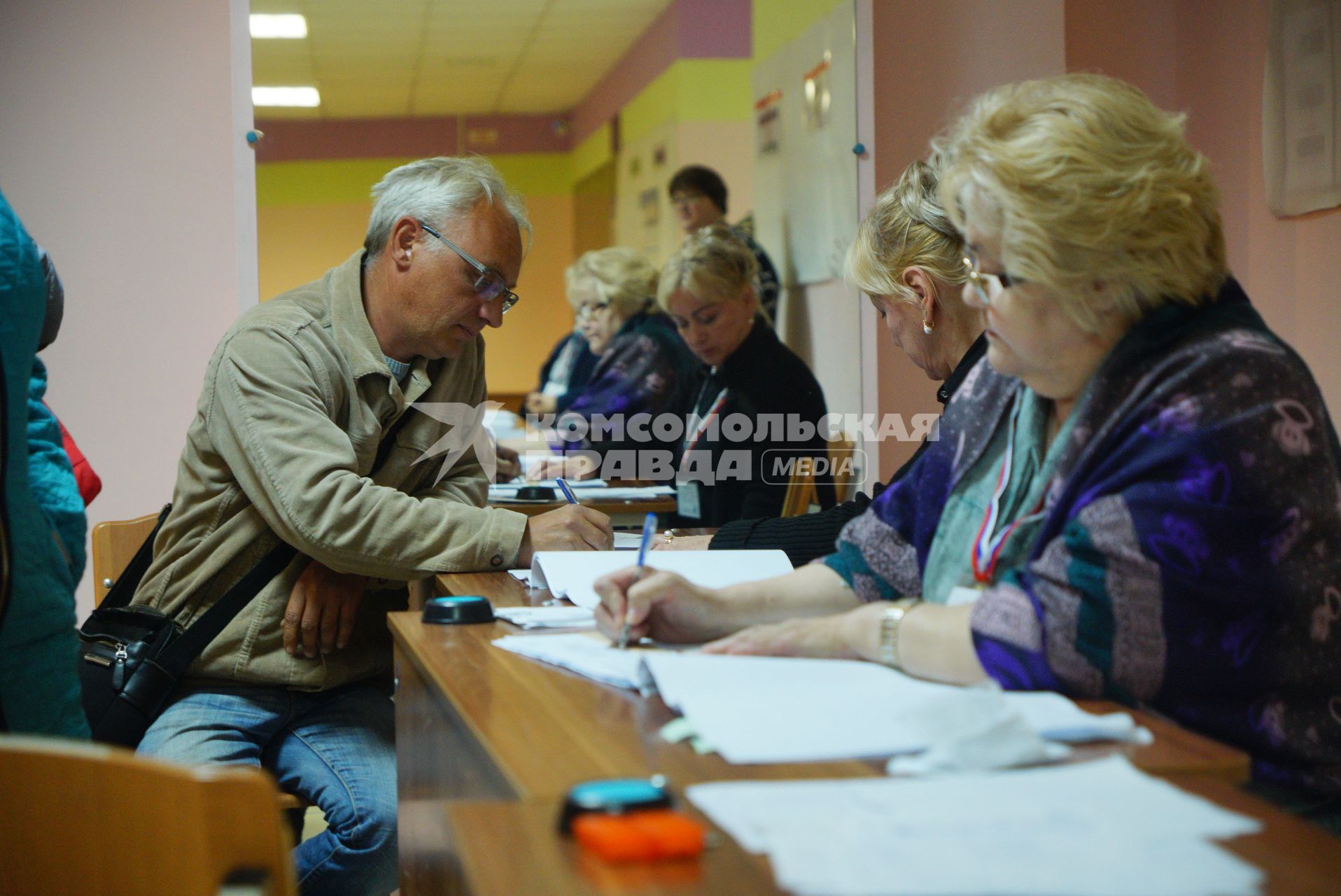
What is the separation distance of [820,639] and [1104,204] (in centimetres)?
47

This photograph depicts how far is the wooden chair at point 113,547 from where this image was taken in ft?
7.64

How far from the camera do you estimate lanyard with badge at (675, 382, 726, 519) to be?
3365 mm

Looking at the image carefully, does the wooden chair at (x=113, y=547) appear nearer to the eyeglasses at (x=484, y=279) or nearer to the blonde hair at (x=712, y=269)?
the eyeglasses at (x=484, y=279)

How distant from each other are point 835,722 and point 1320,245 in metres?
3.14

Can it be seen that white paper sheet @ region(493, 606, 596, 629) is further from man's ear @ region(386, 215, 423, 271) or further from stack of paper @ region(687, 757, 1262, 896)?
man's ear @ region(386, 215, 423, 271)

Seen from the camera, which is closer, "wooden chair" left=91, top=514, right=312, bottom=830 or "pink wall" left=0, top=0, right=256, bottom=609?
"wooden chair" left=91, top=514, right=312, bottom=830

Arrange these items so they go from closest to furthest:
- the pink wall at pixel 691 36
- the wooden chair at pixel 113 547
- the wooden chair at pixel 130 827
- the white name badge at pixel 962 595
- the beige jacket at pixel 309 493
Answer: the wooden chair at pixel 130 827 → the white name badge at pixel 962 595 → the beige jacket at pixel 309 493 → the wooden chair at pixel 113 547 → the pink wall at pixel 691 36

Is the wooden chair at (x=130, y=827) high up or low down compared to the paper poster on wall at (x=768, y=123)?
down

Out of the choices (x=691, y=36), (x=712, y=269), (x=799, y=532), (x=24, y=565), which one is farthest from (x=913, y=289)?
(x=691, y=36)

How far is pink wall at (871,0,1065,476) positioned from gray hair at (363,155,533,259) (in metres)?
1.83

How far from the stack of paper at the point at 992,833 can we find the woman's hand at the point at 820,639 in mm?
326

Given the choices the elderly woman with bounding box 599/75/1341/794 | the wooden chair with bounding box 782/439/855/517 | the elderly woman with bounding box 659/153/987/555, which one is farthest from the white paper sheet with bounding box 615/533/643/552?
the wooden chair with bounding box 782/439/855/517

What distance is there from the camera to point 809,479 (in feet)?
10.6

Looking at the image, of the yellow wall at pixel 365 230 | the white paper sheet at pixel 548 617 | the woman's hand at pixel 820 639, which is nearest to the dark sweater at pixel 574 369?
the yellow wall at pixel 365 230
